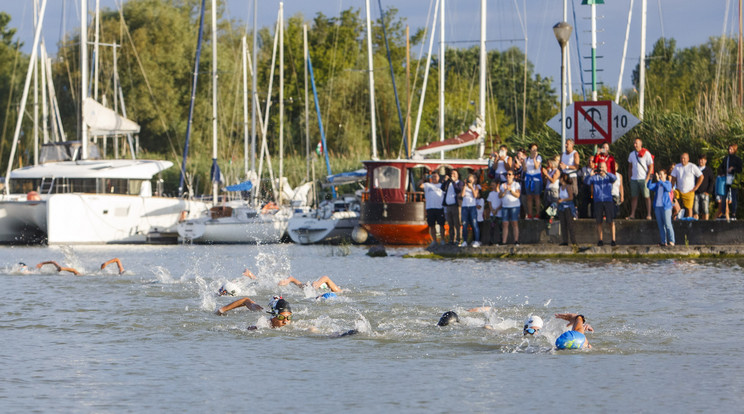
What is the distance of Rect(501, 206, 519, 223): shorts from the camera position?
87.1ft

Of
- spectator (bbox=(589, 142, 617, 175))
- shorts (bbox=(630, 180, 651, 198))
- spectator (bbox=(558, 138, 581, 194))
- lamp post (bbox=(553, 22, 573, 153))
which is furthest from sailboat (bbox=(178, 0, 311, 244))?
spectator (bbox=(589, 142, 617, 175))

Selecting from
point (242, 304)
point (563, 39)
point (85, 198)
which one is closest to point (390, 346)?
point (242, 304)

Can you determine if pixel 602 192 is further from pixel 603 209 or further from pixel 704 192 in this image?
pixel 704 192

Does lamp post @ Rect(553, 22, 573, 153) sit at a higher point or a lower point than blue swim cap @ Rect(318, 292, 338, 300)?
higher

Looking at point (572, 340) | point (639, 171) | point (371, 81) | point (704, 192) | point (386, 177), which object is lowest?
point (572, 340)

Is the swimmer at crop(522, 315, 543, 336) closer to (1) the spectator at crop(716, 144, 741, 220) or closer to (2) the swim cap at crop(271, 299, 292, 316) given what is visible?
(2) the swim cap at crop(271, 299, 292, 316)

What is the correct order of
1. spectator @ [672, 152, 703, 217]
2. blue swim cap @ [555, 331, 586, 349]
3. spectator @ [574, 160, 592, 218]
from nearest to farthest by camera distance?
1. blue swim cap @ [555, 331, 586, 349]
2. spectator @ [672, 152, 703, 217]
3. spectator @ [574, 160, 592, 218]

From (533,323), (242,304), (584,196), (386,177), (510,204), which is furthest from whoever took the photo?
(386,177)

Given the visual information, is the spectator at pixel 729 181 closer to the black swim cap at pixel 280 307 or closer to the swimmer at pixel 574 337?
the swimmer at pixel 574 337

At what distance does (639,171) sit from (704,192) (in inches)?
62.9

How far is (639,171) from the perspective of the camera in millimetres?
25438

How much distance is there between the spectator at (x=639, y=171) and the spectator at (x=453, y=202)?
15.2 ft

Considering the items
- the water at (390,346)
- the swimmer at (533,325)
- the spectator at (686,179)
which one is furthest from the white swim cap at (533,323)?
the spectator at (686,179)

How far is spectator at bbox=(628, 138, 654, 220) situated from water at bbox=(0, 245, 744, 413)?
1.87 m
